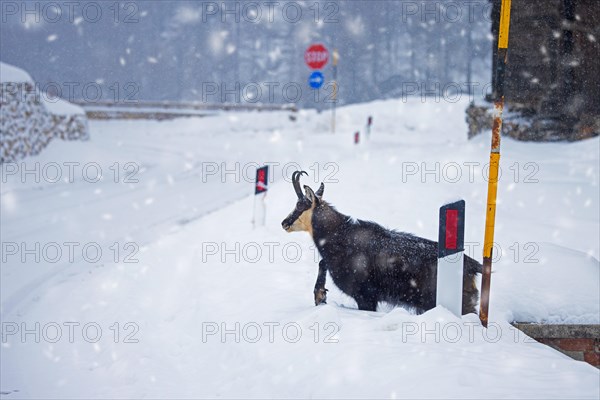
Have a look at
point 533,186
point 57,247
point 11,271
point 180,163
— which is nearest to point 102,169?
point 180,163

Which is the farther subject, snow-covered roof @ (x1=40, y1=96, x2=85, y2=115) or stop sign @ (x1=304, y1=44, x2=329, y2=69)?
stop sign @ (x1=304, y1=44, x2=329, y2=69)

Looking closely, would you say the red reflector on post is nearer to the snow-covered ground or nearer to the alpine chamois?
the snow-covered ground

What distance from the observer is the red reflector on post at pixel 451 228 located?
391 centimetres

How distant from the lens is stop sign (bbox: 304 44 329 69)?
4547 centimetres

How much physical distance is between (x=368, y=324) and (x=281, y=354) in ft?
2.39

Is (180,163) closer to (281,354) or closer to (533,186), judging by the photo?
(533,186)

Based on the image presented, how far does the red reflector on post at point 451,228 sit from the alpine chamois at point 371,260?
567mm

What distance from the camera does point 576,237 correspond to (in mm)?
7316

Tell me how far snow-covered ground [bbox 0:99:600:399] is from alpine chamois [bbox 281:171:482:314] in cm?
25

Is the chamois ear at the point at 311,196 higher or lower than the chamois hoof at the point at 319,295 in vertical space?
higher

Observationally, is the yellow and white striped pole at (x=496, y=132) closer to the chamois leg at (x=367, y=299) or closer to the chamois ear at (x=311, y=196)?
the chamois leg at (x=367, y=299)

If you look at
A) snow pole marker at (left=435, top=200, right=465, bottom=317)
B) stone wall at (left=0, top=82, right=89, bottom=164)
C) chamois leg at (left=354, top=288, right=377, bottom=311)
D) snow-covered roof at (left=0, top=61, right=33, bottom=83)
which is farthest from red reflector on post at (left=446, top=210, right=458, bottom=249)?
snow-covered roof at (left=0, top=61, right=33, bottom=83)

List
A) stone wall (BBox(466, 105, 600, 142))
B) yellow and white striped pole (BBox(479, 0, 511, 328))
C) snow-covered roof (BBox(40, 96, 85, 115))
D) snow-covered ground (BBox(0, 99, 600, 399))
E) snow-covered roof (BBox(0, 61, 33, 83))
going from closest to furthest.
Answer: snow-covered ground (BBox(0, 99, 600, 399)) < yellow and white striped pole (BBox(479, 0, 511, 328)) < stone wall (BBox(466, 105, 600, 142)) < snow-covered roof (BBox(0, 61, 33, 83)) < snow-covered roof (BBox(40, 96, 85, 115))

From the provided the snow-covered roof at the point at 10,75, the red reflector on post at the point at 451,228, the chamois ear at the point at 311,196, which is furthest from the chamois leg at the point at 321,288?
the snow-covered roof at the point at 10,75
